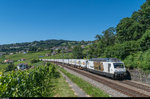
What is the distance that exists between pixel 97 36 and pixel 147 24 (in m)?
32.6

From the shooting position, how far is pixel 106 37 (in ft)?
215

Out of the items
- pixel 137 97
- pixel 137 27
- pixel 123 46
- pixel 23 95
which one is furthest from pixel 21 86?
pixel 137 27

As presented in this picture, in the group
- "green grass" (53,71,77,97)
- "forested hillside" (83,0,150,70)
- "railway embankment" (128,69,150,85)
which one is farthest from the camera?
"forested hillside" (83,0,150,70)

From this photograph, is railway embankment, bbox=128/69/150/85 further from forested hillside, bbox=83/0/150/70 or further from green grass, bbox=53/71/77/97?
green grass, bbox=53/71/77/97

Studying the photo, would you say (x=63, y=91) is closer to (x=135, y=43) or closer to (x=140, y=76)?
(x=140, y=76)

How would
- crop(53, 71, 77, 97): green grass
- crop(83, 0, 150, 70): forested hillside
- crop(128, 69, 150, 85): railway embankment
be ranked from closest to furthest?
crop(53, 71, 77, 97): green grass < crop(128, 69, 150, 85): railway embankment < crop(83, 0, 150, 70): forested hillside

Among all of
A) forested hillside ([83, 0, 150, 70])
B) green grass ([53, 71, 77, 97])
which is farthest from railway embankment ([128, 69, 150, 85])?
green grass ([53, 71, 77, 97])

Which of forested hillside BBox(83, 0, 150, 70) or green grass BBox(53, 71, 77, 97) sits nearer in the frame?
green grass BBox(53, 71, 77, 97)

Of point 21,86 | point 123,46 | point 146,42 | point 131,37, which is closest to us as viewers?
point 21,86

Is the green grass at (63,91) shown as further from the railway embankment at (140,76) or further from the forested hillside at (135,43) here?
the forested hillside at (135,43)

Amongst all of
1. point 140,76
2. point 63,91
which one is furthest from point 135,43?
point 63,91

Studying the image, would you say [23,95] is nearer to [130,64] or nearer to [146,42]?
[130,64]

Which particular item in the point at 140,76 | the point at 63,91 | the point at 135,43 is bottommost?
the point at 63,91

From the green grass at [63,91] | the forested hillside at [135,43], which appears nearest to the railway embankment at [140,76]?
the forested hillside at [135,43]
